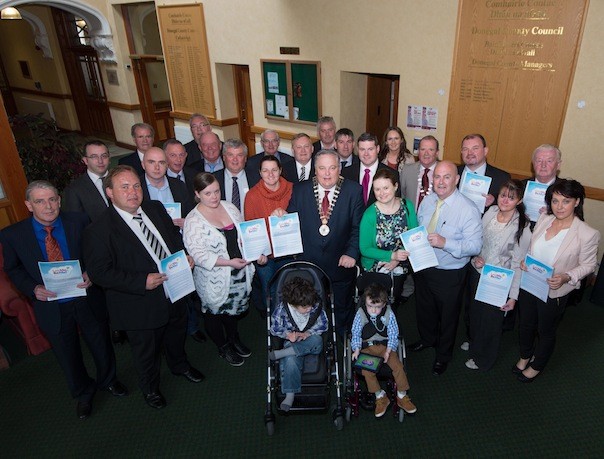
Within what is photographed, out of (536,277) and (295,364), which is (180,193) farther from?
(536,277)

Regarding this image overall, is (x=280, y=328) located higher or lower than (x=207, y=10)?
lower

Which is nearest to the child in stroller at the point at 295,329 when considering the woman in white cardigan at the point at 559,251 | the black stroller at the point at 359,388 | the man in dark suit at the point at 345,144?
the black stroller at the point at 359,388

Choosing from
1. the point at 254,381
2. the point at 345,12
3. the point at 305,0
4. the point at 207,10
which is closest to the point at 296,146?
the point at 254,381

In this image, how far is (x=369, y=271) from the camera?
3.54 meters

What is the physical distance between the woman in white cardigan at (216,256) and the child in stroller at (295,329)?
448 mm

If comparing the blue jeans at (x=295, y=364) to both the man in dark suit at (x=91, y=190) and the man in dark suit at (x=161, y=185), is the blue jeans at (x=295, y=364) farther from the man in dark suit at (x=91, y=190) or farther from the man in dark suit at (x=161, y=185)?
the man in dark suit at (x=91, y=190)

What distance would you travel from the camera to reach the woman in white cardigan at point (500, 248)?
3160 mm

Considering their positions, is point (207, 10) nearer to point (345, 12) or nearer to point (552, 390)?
point (345, 12)

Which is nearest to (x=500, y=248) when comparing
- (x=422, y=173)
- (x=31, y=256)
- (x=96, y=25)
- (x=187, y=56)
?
(x=422, y=173)

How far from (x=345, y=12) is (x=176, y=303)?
499cm

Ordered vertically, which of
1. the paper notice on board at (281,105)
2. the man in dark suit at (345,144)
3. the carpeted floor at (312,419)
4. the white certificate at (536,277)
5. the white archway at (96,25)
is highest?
the white archway at (96,25)

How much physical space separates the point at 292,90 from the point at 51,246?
16.7ft

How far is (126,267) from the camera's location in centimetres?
295

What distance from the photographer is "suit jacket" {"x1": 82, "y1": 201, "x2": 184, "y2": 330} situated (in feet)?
9.29
